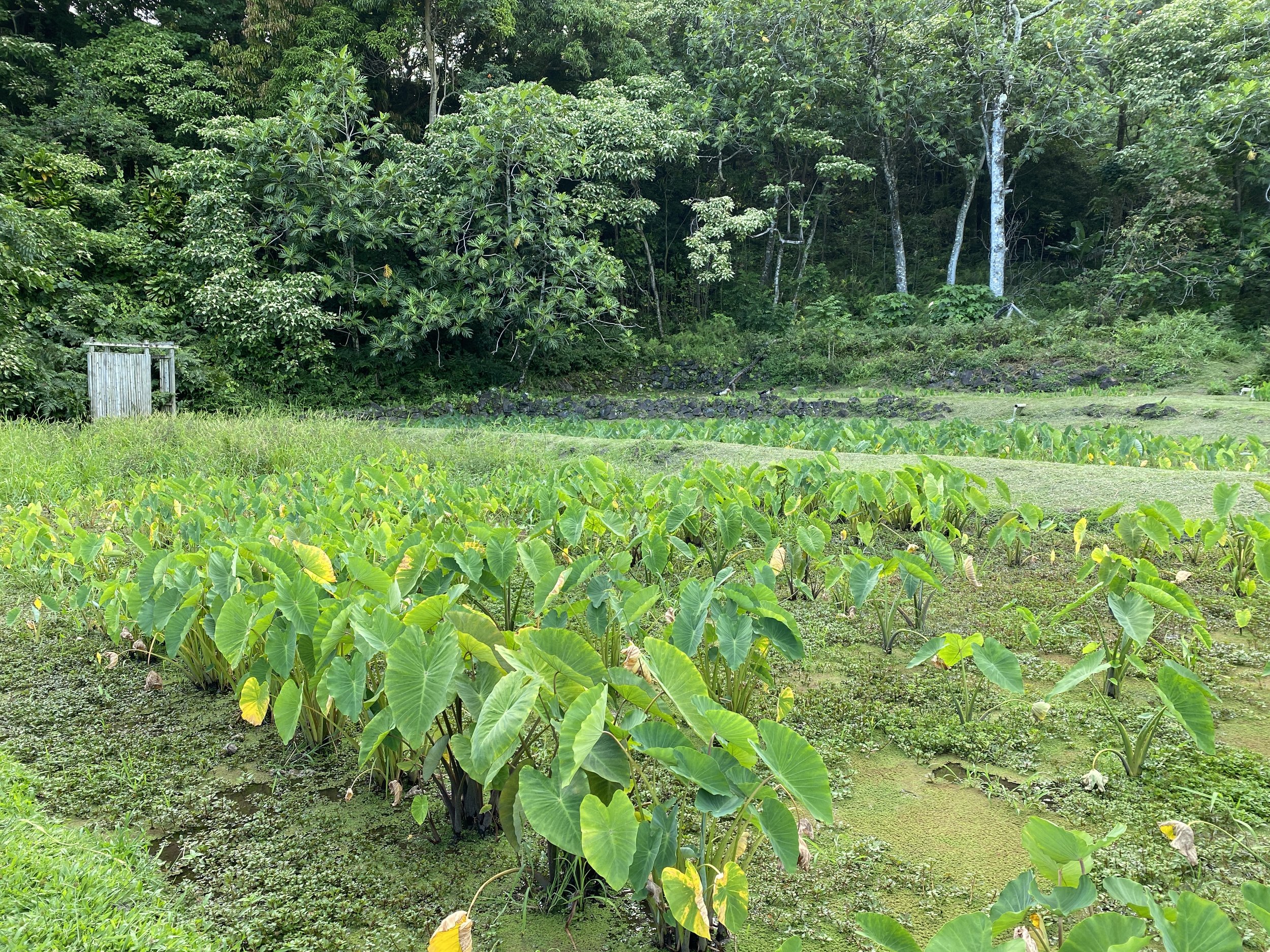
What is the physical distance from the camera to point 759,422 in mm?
7910

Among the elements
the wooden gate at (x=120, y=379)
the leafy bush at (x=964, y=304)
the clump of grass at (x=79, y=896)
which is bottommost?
the clump of grass at (x=79, y=896)

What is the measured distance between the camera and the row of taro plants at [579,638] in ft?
3.57

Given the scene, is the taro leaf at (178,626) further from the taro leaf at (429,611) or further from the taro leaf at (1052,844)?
the taro leaf at (1052,844)

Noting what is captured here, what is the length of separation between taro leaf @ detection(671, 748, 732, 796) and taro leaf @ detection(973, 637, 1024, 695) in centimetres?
83

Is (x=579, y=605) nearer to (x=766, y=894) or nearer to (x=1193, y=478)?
(x=766, y=894)

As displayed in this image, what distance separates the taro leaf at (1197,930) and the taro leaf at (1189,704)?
0.68 m

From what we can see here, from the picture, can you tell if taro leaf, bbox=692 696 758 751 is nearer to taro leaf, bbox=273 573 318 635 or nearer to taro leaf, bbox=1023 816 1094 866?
taro leaf, bbox=1023 816 1094 866

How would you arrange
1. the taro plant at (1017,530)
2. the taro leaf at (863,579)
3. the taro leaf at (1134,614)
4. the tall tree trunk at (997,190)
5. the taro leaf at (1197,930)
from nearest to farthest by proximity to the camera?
1. the taro leaf at (1197,930)
2. the taro leaf at (1134,614)
3. the taro leaf at (863,579)
4. the taro plant at (1017,530)
5. the tall tree trunk at (997,190)

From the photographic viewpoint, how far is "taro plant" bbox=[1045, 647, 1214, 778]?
1389 mm

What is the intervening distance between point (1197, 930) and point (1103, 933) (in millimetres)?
93

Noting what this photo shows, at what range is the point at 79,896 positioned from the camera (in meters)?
1.29

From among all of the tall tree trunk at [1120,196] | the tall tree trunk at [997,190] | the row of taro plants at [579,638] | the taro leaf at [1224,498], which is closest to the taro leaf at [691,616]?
the row of taro plants at [579,638]

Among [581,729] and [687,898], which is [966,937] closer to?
[687,898]

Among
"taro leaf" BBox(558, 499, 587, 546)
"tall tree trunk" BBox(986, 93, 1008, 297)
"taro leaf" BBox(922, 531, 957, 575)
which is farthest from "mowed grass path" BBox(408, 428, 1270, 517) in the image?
"tall tree trunk" BBox(986, 93, 1008, 297)
